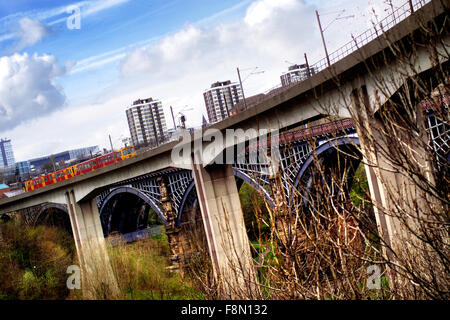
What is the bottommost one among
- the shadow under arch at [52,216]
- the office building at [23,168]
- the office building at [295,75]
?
the shadow under arch at [52,216]

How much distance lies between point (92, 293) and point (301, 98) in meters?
15.4

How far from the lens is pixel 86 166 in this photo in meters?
37.7

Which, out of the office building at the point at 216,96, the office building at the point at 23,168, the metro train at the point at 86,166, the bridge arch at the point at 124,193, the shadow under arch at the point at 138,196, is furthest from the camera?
the office building at the point at 23,168

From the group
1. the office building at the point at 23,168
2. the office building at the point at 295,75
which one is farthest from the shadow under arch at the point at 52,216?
the office building at the point at 23,168

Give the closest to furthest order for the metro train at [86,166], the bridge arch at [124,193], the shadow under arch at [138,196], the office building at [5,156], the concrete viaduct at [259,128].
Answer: the concrete viaduct at [259,128]
the metro train at [86,166]
the shadow under arch at [138,196]
the bridge arch at [124,193]
the office building at [5,156]

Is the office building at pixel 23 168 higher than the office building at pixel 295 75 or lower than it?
higher

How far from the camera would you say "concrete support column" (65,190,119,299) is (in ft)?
81.7

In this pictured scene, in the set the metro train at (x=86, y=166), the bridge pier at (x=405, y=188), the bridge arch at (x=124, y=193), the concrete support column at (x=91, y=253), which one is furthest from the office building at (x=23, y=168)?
the bridge pier at (x=405, y=188)

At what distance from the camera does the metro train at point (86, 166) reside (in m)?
33.7

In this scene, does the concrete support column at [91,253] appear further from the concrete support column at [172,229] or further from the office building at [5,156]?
the office building at [5,156]

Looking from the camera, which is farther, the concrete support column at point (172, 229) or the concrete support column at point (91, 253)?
the concrete support column at point (172, 229)

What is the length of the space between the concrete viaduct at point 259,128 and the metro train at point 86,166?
7.15 ft

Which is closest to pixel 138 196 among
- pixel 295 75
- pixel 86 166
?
pixel 86 166
